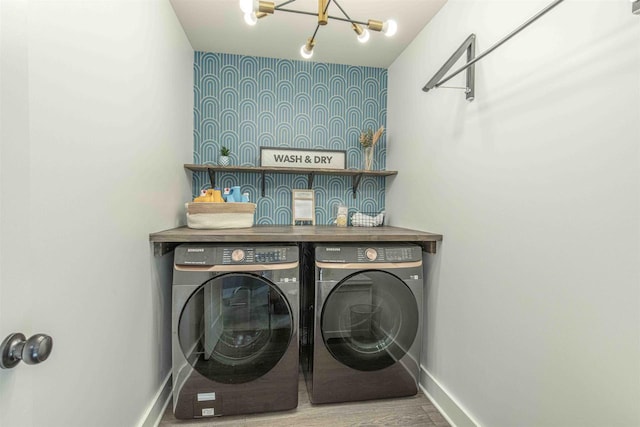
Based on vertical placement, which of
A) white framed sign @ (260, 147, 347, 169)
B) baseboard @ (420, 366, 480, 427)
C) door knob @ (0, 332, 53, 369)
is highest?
white framed sign @ (260, 147, 347, 169)

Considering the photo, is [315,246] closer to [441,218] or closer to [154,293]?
[441,218]

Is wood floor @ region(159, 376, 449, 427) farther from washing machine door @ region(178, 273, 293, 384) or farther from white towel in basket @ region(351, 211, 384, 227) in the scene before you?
white towel in basket @ region(351, 211, 384, 227)

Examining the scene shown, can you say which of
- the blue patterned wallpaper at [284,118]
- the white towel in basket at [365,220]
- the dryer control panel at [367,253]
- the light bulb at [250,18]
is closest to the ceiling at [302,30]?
the blue patterned wallpaper at [284,118]

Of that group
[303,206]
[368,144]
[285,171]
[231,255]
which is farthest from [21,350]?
[368,144]

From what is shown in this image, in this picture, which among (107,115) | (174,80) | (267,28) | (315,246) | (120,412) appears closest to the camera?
(107,115)

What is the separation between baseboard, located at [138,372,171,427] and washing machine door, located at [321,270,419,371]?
3.14 ft

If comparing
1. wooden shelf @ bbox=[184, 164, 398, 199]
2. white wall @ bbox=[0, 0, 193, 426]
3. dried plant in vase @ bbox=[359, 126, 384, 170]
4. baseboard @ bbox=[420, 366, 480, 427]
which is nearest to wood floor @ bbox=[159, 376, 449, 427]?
baseboard @ bbox=[420, 366, 480, 427]

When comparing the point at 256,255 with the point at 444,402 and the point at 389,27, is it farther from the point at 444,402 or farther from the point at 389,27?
the point at 444,402

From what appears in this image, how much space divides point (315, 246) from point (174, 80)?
1.41 meters

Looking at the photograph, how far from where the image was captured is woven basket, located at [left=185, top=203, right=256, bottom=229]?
1.71 metres

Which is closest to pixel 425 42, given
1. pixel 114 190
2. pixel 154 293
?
pixel 114 190

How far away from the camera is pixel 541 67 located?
1035mm

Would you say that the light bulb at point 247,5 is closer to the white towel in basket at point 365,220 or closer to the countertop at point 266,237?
the countertop at point 266,237

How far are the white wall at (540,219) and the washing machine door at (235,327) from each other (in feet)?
3.26
